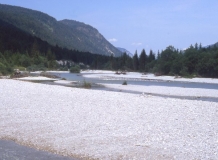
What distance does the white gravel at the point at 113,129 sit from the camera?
30.6 feet

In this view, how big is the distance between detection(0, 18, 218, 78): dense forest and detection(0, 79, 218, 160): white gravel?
4329 centimetres

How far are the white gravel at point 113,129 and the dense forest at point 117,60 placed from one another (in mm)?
43292

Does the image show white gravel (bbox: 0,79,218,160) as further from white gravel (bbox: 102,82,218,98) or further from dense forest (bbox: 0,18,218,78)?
dense forest (bbox: 0,18,218,78)

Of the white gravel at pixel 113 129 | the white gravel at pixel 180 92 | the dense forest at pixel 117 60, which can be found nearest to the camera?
the white gravel at pixel 113 129

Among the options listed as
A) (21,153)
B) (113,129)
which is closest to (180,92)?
(113,129)

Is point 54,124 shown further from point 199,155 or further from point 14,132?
point 199,155

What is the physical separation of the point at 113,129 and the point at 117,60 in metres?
129

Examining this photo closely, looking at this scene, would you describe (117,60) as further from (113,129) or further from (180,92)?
(113,129)

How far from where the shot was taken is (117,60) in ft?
462

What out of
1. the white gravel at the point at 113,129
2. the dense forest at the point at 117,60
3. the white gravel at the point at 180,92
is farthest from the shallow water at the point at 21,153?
the dense forest at the point at 117,60

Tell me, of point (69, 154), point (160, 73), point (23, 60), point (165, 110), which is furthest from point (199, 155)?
point (23, 60)

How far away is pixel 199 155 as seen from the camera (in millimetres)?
8727

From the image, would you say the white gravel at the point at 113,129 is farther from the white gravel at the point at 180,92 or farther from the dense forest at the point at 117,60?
the dense forest at the point at 117,60

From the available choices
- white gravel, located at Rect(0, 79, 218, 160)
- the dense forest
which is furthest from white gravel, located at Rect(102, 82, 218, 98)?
the dense forest
